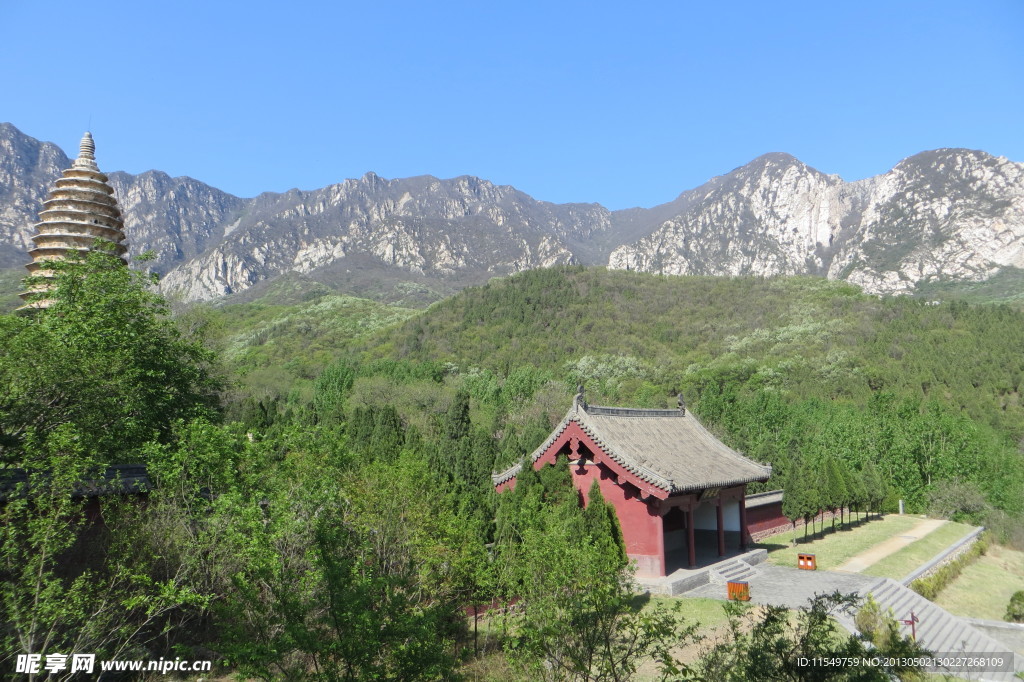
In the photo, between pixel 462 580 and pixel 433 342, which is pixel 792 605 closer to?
pixel 462 580

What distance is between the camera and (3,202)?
160625 millimetres

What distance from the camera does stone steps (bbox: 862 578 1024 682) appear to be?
1638 cm

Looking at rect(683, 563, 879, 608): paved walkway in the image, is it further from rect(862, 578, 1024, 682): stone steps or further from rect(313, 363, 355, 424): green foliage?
rect(313, 363, 355, 424): green foliage

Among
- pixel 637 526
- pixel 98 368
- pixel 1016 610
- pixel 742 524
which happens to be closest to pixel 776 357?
pixel 742 524

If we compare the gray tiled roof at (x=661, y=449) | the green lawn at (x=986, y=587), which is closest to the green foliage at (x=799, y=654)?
the gray tiled roof at (x=661, y=449)

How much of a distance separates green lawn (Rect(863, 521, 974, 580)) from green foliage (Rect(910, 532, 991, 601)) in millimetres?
546

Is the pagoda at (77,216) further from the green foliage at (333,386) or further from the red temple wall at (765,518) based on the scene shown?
the red temple wall at (765,518)

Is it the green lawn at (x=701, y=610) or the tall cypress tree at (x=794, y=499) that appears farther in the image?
the tall cypress tree at (x=794, y=499)

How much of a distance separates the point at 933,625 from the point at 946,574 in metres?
6.75

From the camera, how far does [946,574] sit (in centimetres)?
2314

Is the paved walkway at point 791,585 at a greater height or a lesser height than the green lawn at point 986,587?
greater

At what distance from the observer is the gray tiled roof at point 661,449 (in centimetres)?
1873

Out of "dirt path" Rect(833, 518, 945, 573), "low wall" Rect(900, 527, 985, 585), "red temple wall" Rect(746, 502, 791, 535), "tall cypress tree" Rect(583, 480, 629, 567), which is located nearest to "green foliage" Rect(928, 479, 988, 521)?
"dirt path" Rect(833, 518, 945, 573)

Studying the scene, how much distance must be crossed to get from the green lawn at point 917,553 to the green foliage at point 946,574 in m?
0.55
